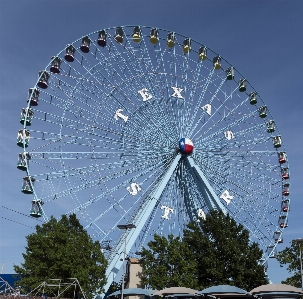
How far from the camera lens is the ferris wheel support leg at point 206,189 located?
Result: 31016 millimetres

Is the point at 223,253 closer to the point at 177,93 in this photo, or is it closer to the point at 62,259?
the point at 62,259

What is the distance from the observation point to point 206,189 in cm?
3120

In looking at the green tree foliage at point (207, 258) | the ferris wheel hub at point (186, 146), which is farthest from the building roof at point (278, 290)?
the ferris wheel hub at point (186, 146)

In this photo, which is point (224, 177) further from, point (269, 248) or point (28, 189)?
point (28, 189)

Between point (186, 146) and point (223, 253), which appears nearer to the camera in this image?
point (223, 253)

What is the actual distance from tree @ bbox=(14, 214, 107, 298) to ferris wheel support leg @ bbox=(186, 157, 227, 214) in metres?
8.31

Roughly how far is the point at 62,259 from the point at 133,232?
454cm

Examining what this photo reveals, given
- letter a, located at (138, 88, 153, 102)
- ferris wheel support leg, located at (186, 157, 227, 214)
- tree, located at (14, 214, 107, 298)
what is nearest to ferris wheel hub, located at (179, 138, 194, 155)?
ferris wheel support leg, located at (186, 157, 227, 214)

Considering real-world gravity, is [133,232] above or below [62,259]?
above

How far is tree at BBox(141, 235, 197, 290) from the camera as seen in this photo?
86.0 feet

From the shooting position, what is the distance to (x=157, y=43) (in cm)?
3291

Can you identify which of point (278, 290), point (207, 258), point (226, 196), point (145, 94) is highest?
point (145, 94)

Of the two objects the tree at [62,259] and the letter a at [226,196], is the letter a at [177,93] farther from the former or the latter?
the tree at [62,259]

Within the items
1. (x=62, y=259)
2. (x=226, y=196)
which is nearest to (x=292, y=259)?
(x=226, y=196)
